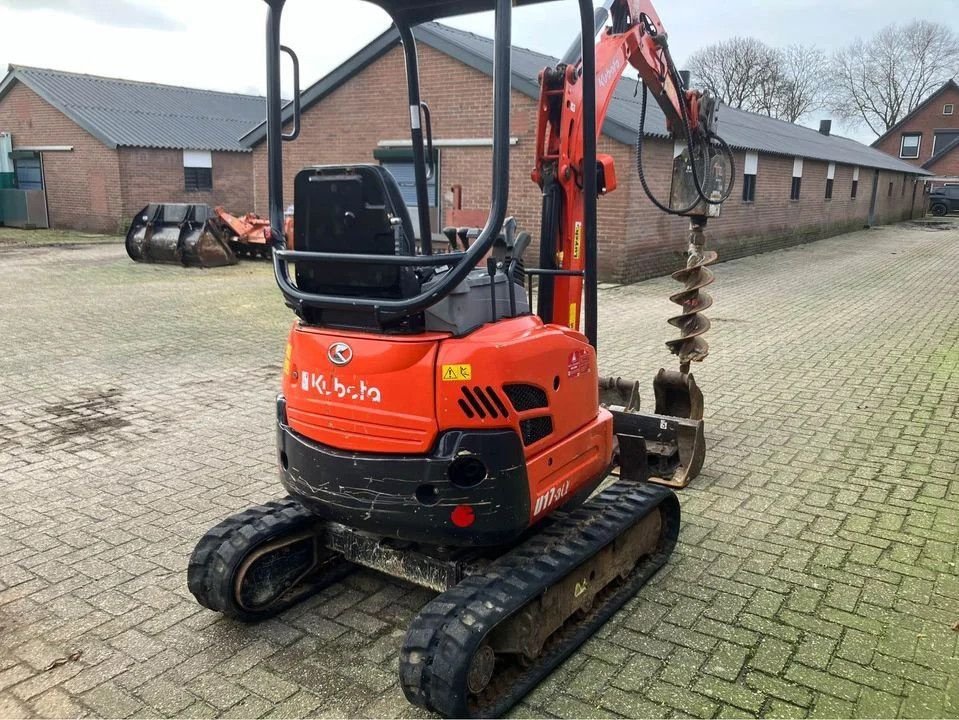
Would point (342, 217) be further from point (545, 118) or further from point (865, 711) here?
point (865, 711)

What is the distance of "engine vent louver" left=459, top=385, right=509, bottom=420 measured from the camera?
3.08 metres

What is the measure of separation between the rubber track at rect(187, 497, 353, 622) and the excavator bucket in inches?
548

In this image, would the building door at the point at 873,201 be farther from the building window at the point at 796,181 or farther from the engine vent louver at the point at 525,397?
the engine vent louver at the point at 525,397

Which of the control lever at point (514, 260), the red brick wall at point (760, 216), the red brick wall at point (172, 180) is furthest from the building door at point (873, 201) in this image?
the control lever at point (514, 260)

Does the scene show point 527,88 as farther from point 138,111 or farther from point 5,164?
point 5,164

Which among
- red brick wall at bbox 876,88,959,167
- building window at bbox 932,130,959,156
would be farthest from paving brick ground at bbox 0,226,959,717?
red brick wall at bbox 876,88,959,167

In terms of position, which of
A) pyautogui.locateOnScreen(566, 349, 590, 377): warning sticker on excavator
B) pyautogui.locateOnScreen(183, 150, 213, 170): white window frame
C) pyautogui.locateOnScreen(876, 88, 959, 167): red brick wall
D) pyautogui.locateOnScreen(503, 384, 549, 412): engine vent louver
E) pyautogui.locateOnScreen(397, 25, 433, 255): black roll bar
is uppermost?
pyautogui.locateOnScreen(876, 88, 959, 167): red brick wall

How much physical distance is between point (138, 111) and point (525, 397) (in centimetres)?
2780

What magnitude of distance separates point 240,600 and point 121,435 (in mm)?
3180

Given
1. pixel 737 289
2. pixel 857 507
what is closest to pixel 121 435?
pixel 857 507

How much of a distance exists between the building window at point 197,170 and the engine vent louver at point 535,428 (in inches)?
998

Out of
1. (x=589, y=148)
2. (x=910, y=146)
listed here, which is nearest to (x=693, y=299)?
(x=589, y=148)

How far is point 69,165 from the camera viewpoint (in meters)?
25.5

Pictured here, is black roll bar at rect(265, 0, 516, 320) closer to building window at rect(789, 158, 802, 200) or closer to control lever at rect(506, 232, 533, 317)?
control lever at rect(506, 232, 533, 317)
